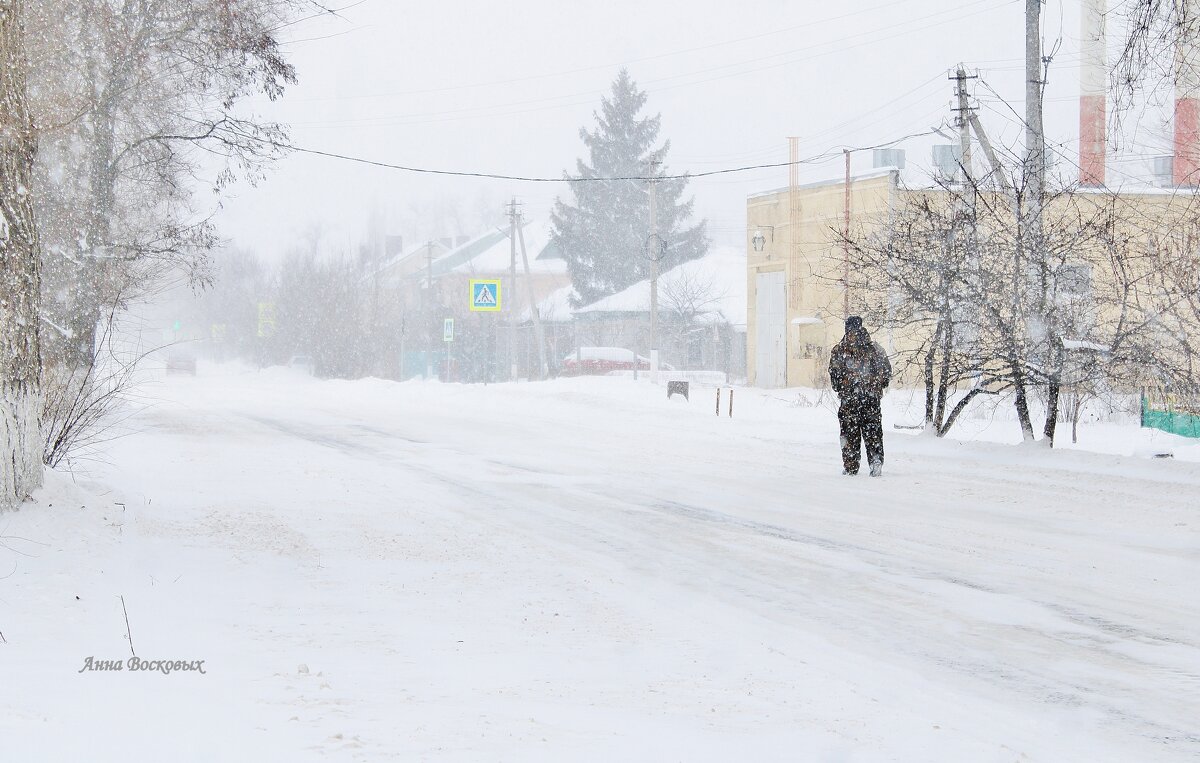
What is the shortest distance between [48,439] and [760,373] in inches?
1445

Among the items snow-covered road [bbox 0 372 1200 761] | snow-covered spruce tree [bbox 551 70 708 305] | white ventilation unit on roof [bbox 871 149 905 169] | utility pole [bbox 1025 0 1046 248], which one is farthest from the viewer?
snow-covered spruce tree [bbox 551 70 708 305]

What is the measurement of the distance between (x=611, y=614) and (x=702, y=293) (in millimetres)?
53427

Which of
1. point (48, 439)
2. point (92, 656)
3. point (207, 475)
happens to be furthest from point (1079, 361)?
point (92, 656)

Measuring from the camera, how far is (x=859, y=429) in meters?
13.5

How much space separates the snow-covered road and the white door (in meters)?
29.6

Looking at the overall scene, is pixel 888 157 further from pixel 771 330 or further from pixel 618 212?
pixel 618 212

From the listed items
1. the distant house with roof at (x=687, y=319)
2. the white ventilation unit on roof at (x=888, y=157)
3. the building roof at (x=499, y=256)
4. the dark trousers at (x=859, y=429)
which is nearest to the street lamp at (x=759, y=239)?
the white ventilation unit on roof at (x=888, y=157)

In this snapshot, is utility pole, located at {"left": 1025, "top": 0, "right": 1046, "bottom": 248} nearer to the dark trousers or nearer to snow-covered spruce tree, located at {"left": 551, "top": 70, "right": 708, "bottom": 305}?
the dark trousers

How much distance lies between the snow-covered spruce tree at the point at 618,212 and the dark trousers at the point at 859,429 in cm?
5561

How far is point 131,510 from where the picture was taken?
32.2ft

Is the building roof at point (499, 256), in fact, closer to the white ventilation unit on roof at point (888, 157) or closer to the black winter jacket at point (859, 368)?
the white ventilation unit on roof at point (888, 157)

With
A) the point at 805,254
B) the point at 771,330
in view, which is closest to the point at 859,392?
the point at 805,254

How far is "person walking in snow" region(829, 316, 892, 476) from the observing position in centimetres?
1345

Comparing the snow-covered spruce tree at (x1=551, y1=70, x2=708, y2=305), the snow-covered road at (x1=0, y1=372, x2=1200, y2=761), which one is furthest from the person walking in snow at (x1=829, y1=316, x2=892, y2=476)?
the snow-covered spruce tree at (x1=551, y1=70, x2=708, y2=305)
